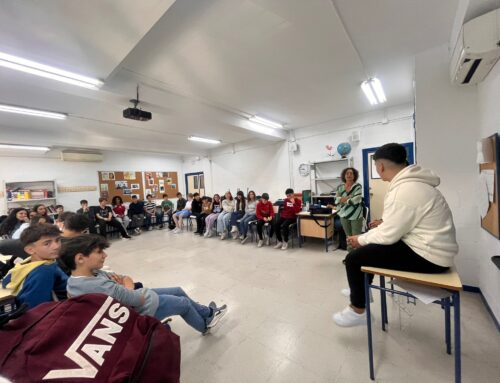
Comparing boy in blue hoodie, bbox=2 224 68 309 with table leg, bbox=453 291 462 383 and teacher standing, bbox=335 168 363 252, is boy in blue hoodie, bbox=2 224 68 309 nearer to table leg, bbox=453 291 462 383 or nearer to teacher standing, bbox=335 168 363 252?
table leg, bbox=453 291 462 383

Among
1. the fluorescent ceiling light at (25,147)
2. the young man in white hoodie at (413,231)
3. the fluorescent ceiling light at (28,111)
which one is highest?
the fluorescent ceiling light at (28,111)

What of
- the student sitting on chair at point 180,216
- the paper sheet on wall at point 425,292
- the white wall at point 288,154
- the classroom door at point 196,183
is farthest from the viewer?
the classroom door at point 196,183

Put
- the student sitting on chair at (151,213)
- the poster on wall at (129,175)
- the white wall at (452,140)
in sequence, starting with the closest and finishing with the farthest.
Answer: the white wall at (452,140)
the student sitting on chair at (151,213)
the poster on wall at (129,175)

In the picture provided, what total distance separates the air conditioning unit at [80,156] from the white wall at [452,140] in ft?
26.5

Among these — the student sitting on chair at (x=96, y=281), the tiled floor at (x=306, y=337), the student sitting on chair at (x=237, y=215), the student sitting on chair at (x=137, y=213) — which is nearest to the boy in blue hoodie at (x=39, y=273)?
the student sitting on chair at (x=96, y=281)

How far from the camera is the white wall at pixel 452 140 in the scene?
229 centimetres

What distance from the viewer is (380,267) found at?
4.55 ft

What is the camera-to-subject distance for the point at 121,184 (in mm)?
7430

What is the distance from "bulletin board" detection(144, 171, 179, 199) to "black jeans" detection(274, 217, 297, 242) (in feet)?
18.9

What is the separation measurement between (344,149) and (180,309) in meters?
4.74

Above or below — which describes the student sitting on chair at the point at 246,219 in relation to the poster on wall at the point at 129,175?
below

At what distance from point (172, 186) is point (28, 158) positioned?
4263 millimetres

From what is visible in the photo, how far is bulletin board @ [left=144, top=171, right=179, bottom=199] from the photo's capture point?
8125mm

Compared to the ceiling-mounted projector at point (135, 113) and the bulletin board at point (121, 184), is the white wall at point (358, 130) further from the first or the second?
the bulletin board at point (121, 184)
